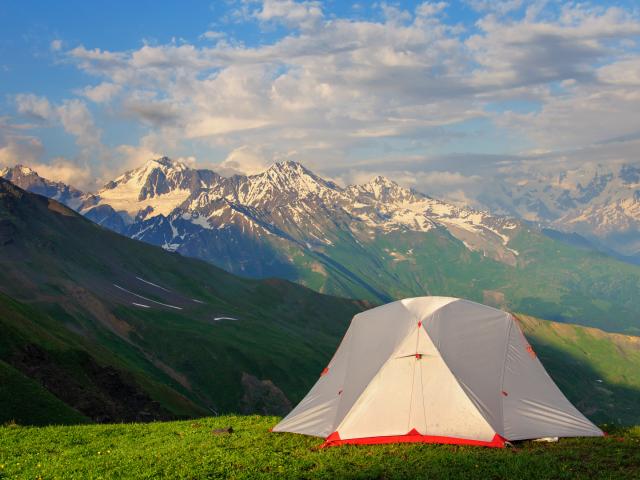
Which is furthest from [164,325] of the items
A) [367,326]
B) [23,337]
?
[367,326]

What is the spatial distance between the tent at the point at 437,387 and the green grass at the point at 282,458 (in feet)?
3.72

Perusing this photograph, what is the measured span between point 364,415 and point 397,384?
210 centimetres

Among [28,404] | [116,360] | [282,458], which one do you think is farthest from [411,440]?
[116,360]

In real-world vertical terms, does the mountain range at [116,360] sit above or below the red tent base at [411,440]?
below

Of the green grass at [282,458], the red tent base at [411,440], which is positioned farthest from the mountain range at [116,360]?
the red tent base at [411,440]

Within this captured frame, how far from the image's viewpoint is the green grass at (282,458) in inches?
818

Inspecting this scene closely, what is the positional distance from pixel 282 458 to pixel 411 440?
5.94 metres

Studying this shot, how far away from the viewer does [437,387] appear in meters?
27.1

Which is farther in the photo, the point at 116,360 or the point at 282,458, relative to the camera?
the point at 116,360

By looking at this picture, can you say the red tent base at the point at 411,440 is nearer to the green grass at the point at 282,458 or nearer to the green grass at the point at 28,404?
the green grass at the point at 282,458

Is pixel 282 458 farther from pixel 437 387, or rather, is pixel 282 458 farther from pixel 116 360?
pixel 116 360

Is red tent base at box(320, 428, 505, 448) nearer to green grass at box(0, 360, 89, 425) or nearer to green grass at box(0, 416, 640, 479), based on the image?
green grass at box(0, 416, 640, 479)

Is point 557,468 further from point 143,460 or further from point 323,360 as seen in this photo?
point 323,360

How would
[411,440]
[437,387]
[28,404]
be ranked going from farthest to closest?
1. [28,404]
2. [437,387]
3. [411,440]
